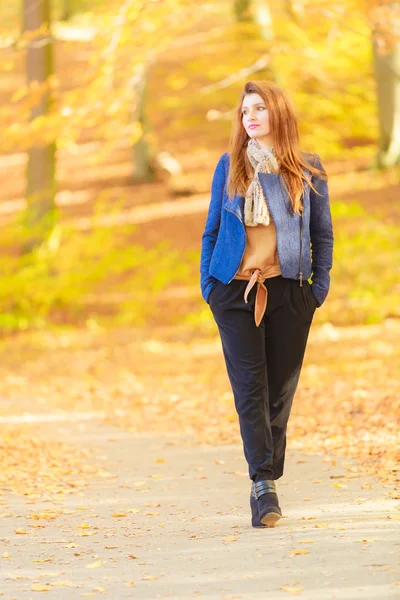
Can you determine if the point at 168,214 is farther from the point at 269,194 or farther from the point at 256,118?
the point at 269,194

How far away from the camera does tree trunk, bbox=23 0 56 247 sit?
14516 millimetres

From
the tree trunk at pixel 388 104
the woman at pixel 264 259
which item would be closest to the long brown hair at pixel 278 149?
the woman at pixel 264 259

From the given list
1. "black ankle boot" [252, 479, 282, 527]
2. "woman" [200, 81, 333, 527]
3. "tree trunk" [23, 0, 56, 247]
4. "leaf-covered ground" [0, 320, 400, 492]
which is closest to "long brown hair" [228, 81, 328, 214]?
"woman" [200, 81, 333, 527]

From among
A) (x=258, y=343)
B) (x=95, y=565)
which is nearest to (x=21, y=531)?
(x=95, y=565)

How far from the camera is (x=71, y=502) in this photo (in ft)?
18.5

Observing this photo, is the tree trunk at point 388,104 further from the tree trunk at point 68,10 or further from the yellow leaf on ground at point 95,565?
the yellow leaf on ground at point 95,565

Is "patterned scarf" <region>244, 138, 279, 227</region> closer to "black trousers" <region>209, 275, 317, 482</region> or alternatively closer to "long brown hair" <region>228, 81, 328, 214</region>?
"long brown hair" <region>228, 81, 328, 214</region>

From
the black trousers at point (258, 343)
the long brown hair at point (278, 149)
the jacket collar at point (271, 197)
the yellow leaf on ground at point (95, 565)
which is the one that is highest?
the long brown hair at point (278, 149)

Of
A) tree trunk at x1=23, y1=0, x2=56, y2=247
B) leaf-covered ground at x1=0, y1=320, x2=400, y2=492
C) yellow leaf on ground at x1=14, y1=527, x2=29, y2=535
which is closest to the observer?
yellow leaf on ground at x1=14, y1=527, x2=29, y2=535

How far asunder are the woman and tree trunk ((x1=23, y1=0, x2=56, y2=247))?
968 cm

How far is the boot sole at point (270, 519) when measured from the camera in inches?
184

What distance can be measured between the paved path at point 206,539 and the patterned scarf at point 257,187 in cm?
149

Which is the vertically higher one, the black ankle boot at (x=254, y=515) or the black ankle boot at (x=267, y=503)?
the black ankle boot at (x=267, y=503)

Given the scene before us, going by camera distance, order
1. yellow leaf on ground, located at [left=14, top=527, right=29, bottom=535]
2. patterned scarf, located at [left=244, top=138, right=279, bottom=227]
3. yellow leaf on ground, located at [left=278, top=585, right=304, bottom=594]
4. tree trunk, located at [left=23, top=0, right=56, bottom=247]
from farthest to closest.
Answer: tree trunk, located at [left=23, top=0, right=56, bottom=247], yellow leaf on ground, located at [left=14, top=527, right=29, bottom=535], patterned scarf, located at [left=244, top=138, right=279, bottom=227], yellow leaf on ground, located at [left=278, top=585, right=304, bottom=594]
